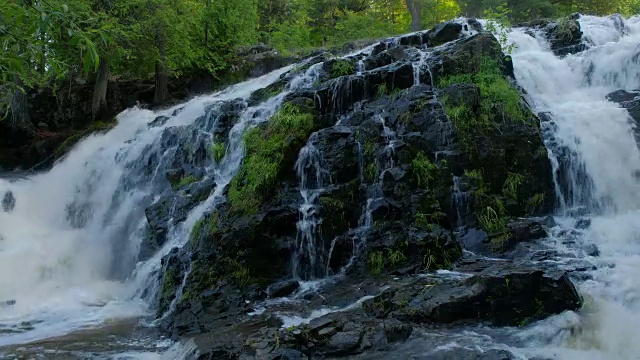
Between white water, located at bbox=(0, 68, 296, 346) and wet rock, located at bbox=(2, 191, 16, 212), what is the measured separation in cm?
12

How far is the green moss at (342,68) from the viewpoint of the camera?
1334 cm

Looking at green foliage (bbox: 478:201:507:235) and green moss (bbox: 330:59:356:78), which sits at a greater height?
green moss (bbox: 330:59:356:78)

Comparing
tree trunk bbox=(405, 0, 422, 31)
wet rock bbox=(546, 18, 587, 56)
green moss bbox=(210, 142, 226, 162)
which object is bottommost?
green moss bbox=(210, 142, 226, 162)

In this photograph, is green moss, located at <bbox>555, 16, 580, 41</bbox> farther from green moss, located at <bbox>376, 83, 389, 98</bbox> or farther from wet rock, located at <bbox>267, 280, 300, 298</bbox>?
wet rock, located at <bbox>267, 280, 300, 298</bbox>

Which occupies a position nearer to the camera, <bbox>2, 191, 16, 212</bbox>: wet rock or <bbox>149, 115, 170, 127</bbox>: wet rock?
<bbox>2, 191, 16, 212</bbox>: wet rock

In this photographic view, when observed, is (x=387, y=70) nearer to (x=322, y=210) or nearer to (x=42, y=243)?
(x=322, y=210)

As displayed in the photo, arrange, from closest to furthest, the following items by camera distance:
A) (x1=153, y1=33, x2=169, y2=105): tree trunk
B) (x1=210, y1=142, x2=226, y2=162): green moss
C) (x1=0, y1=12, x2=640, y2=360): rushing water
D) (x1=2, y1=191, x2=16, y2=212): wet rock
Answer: (x1=0, y1=12, x2=640, y2=360): rushing water < (x1=210, y1=142, x2=226, y2=162): green moss < (x1=2, y1=191, x2=16, y2=212): wet rock < (x1=153, y1=33, x2=169, y2=105): tree trunk

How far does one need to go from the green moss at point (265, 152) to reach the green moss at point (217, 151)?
0.95 metres

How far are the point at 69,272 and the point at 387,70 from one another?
27.7ft

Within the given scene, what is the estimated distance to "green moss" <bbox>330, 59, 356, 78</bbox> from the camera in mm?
13344

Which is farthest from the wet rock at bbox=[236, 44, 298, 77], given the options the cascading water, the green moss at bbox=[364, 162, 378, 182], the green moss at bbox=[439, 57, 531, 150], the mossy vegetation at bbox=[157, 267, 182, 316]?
the mossy vegetation at bbox=[157, 267, 182, 316]

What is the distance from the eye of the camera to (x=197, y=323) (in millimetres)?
7508

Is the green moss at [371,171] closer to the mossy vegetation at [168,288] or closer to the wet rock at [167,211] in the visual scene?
the wet rock at [167,211]

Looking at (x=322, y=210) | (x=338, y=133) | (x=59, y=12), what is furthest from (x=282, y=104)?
(x=59, y=12)
